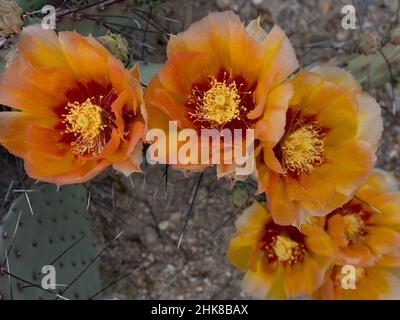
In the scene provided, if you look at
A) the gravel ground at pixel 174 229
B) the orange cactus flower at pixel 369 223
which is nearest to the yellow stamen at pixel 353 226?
the orange cactus flower at pixel 369 223

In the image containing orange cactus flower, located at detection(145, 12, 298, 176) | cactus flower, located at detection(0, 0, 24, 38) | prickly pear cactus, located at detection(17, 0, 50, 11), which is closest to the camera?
orange cactus flower, located at detection(145, 12, 298, 176)

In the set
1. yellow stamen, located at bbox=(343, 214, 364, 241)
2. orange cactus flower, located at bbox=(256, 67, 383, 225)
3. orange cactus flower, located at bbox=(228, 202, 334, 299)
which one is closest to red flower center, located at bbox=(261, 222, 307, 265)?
orange cactus flower, located at bbox=(228, 202, 334, 299)

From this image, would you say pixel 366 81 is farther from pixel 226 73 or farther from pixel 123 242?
pixel 123 242

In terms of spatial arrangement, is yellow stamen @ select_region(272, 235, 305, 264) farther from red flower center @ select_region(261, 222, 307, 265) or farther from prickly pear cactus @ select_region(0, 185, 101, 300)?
prickly pear cactus @ select_region(0, 185, 101, 300)

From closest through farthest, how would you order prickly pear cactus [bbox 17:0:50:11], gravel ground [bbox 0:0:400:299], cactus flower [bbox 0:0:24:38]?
1. cactus flower [bbox 0:0:24:38]
2. prickly pear cactus [bbox 17:0:50:11]
3. gravel ground [bbox 0:0:400:299]

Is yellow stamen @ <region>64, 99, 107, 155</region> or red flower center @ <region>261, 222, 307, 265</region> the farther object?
red flower center @ <region>261, 222, 307, 265</region>
